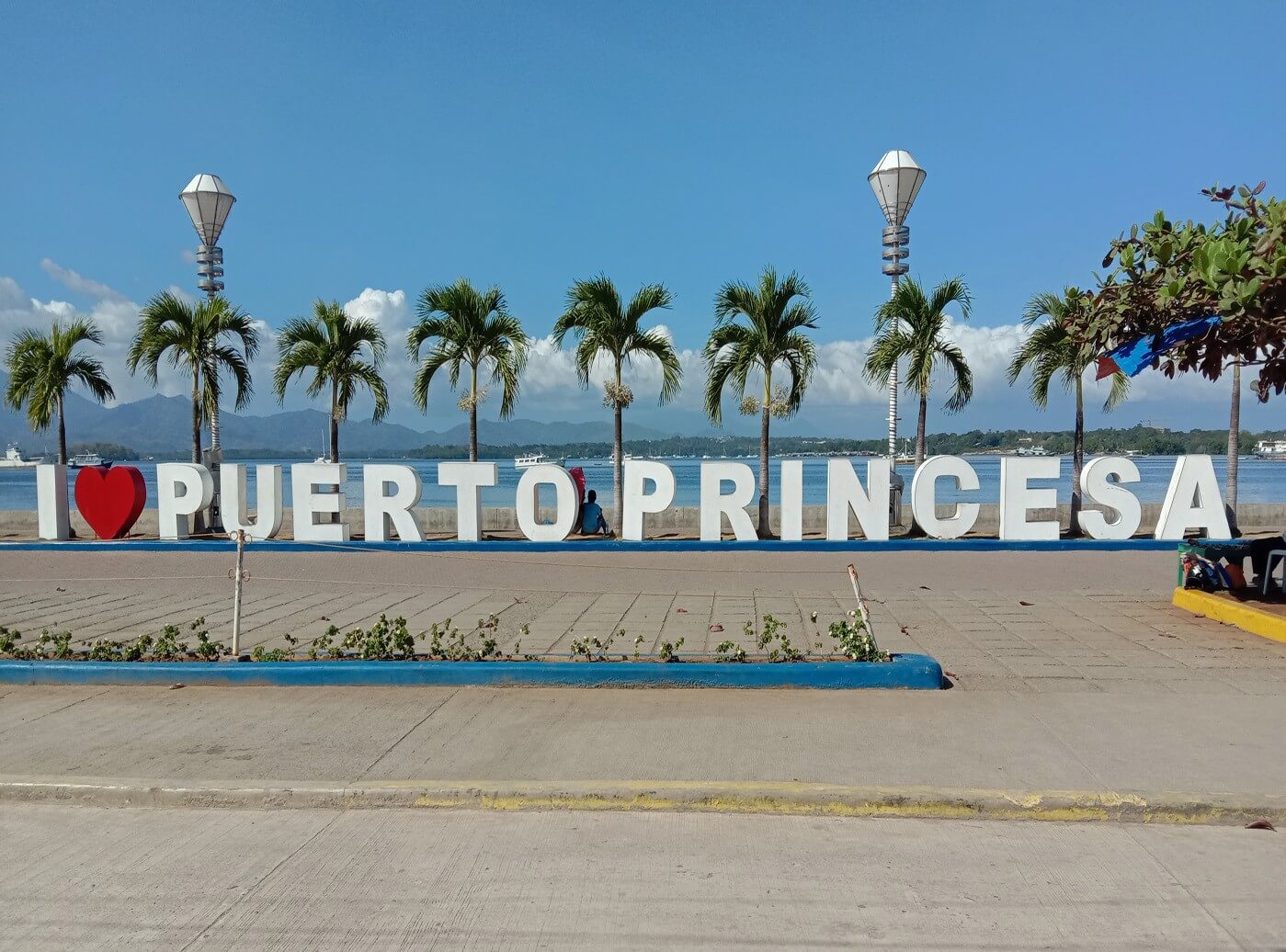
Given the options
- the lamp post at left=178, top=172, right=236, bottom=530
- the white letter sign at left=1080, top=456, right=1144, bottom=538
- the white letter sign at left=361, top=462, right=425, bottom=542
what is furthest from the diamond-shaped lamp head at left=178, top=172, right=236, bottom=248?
the white letter sign at left=1080, top=456, right=1144, bottom=538

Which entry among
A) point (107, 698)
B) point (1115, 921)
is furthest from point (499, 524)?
point (1115, 921)

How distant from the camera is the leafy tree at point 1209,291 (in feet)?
25.7

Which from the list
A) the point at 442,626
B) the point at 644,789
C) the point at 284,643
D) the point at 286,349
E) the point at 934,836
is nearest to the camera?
the point at 934,836

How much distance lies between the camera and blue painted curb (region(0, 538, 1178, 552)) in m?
16.5

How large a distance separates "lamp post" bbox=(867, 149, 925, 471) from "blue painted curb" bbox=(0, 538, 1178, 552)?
168cm

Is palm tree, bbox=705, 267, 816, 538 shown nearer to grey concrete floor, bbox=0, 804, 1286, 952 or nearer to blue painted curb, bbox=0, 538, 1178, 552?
blue painted curb, bbox=0, 538, 1178, 552

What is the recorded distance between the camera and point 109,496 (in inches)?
731

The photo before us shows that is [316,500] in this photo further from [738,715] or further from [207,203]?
[738,715]

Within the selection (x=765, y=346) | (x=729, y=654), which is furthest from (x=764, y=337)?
(x=729, y=654)

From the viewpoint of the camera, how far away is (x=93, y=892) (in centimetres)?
423

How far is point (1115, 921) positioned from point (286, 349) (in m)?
19.3

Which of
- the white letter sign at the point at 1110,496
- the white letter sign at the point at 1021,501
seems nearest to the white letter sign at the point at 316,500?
the white letter sign at the point at 1021,501

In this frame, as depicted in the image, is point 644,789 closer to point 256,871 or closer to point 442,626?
point 256,871

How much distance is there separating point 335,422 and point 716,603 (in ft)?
39.6
